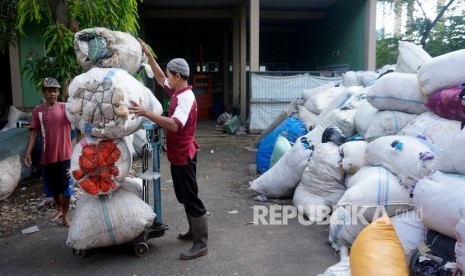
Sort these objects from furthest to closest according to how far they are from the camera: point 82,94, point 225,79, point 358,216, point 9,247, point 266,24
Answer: point 266,24 < point 225,79 < point 9,247 < point 358,216 < point 82,94

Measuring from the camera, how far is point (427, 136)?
3.28m

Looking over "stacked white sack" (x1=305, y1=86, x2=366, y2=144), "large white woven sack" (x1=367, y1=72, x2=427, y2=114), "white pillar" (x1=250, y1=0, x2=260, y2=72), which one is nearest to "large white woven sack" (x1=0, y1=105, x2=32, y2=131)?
"stacked white sack" (x1=305, y1=86, x2=366, y2=144)

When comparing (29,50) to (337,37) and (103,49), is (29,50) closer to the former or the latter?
(103,49)

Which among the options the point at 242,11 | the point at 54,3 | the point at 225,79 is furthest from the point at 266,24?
the point at 54,3

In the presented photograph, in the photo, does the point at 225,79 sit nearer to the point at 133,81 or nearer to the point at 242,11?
the point at 242,11

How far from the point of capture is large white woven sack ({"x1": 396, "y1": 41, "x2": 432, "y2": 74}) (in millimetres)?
4229

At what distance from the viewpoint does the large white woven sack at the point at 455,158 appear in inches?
87.3

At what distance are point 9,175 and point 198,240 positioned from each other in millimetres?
3204

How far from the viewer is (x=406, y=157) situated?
120 inches

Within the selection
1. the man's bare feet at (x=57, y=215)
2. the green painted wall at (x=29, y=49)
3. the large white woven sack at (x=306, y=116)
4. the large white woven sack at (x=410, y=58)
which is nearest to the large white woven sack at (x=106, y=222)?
the man's bare feet at (x=57, y=215)

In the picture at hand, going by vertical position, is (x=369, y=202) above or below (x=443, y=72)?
below

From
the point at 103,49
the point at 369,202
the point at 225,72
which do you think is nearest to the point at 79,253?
the point at 103,49

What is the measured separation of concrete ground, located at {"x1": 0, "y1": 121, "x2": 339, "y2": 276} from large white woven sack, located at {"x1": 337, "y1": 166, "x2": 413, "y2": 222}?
0.50m

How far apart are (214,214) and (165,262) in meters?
1.29
